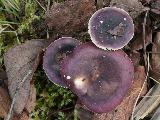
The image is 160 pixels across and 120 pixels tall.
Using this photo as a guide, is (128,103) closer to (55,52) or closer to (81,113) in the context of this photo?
(81,113)

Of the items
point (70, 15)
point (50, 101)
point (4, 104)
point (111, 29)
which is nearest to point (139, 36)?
point (111, 29)

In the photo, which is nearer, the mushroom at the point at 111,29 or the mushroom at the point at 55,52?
the mushroom at the point at 111,29

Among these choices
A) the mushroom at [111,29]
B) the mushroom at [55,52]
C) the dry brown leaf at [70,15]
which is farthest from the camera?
the dry brown leaf at [70,15]

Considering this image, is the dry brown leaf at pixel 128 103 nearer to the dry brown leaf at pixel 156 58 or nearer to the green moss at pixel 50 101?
the dry brown leaf at pixel 156 58

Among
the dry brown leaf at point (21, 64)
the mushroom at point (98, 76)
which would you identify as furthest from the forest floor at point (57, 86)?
the mushroom at point (98, 76)

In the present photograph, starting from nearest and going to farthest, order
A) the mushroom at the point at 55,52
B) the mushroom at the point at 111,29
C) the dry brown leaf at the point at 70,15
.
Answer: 1. the mushroom at the point at 111,29
2. the mushroom at the point at 55,52
3. the dry brown leaf at the point at 70,15

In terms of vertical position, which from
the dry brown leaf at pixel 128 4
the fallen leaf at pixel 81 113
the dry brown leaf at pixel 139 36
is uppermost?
the dry brown leaf at pixel 128 4

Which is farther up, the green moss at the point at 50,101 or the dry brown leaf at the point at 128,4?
the dry brown leaf at the point at 128,4

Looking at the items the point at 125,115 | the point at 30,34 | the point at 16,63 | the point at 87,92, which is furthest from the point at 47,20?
the point at 125,115

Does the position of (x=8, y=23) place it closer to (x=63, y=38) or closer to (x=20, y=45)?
(x=20, y=45)
